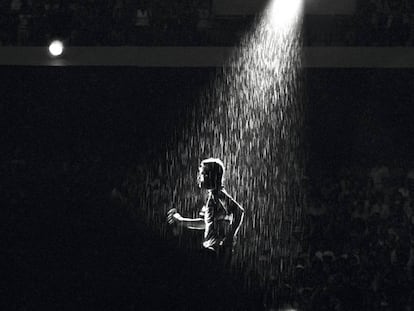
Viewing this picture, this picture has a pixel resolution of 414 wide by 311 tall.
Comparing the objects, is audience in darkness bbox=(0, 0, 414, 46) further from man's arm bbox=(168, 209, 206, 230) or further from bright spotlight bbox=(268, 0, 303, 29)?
man's arm bbox=(168, 209, 206, 230)

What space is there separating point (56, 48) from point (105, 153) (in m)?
1.92

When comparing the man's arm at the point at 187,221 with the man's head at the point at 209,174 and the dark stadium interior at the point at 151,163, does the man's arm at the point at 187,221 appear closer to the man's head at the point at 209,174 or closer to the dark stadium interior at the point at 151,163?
the man's head at the point at 209,174

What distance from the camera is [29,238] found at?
10656mm

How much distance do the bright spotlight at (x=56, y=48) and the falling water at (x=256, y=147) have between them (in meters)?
2.33

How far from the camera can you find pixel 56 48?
13.0 m

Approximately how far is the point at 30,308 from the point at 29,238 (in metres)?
1.53

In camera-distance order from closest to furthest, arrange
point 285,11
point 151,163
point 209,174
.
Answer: point 209,174, point 151,163, point 285,11

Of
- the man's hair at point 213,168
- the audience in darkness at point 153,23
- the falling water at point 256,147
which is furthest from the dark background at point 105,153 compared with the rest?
the man's hair at point 213,168

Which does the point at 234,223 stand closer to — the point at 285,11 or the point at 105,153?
the point at 105,153

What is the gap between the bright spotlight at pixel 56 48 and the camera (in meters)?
12.9

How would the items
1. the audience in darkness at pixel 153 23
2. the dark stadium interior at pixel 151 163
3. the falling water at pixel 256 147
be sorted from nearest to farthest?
the dark stadium interior at pixel 151 163, the falling water at pixel 256 147, the audience in darkness at pixel 153 23

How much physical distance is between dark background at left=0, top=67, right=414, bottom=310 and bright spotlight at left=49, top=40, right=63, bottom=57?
1.14 ft

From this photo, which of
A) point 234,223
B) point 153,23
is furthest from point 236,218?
point 153,23

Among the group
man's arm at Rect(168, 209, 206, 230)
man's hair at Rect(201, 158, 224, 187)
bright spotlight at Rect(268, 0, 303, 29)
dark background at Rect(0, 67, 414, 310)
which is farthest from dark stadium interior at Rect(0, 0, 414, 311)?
man's hair at Rect(201, 158, 224, 187)
